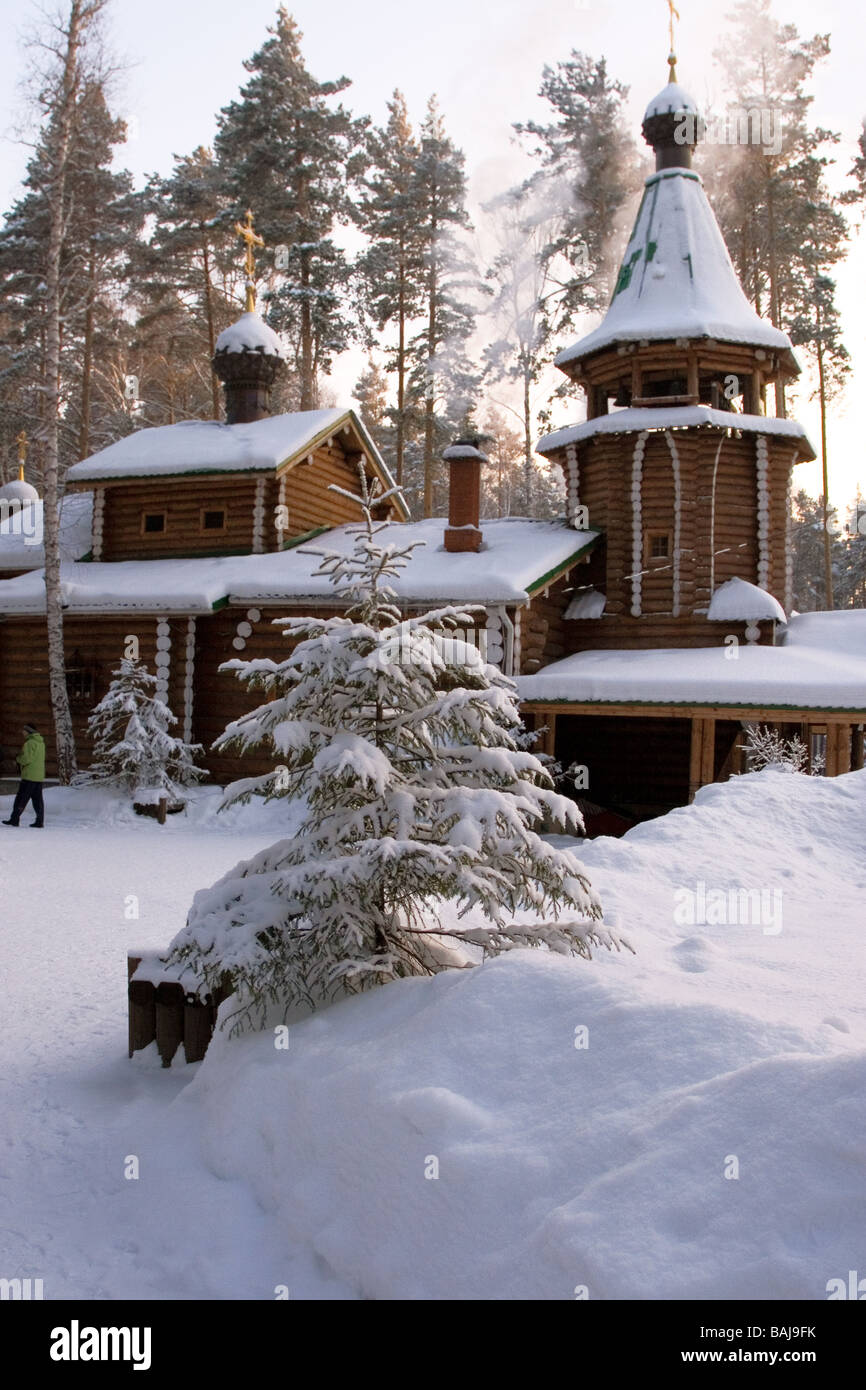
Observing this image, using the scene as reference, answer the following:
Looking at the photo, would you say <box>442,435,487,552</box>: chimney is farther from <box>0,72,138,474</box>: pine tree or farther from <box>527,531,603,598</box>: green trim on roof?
<box>0,72,138,474</box>: pine tree

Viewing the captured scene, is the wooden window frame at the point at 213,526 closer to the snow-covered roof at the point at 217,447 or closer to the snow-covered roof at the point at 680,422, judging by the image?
the snow-covered roof at the point at 217,447

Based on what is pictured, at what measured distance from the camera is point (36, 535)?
70.9 feet

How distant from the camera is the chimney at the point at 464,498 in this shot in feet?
56.3

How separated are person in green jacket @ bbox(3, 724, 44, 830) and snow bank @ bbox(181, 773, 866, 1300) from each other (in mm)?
10459

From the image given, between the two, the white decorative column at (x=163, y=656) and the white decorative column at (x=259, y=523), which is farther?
the white decorative column at (x=259, y=523)

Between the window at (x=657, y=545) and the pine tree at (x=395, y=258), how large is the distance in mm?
13741

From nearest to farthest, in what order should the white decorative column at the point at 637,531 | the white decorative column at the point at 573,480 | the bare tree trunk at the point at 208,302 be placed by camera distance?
the white decorative column at the point at 637,531 → the white decorative column at the point at 573,480 → the bare tree trunk at the point at 208,302

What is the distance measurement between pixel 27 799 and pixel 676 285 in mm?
14908

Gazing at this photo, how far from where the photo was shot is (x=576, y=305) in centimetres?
2841

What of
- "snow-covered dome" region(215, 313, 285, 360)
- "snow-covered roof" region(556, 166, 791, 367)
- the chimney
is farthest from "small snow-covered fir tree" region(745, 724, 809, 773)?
"snow-covered dome" region(215, 313, 285, 360)

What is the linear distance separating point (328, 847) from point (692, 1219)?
256cm

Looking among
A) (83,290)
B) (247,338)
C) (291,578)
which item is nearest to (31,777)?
(291,578)

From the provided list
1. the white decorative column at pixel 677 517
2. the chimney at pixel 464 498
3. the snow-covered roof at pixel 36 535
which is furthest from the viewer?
the snow-covered roof at pixel 36 535


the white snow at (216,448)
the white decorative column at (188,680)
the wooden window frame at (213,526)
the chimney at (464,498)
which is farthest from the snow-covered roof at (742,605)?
the wooden window frame at (213,526)
